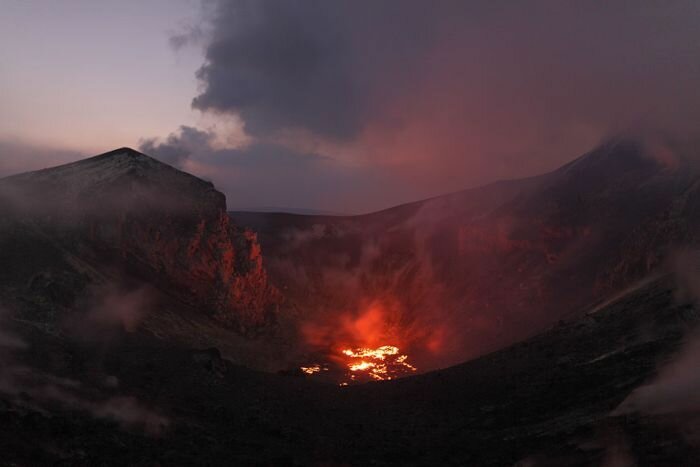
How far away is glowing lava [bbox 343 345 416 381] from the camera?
6136 cm

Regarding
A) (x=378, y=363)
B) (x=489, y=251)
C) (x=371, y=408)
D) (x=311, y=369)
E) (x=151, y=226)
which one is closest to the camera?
(x=371, y=408)

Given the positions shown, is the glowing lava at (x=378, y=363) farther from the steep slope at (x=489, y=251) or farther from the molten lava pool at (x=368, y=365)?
the steep slope at (x=489, y=251)

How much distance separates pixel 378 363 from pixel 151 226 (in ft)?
110

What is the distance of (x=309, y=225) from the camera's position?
110438mm

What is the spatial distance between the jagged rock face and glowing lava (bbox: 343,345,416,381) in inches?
566

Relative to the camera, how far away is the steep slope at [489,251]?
60.8 meters

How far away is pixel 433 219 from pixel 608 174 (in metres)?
36.1

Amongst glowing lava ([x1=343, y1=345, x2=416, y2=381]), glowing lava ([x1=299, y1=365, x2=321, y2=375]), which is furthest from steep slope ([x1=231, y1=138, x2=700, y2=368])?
glowing lava ([x1=299, y1=365, x2=321, y2=375])

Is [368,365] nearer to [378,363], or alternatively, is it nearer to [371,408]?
[378,363]

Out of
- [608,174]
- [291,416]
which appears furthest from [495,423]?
[608,174]

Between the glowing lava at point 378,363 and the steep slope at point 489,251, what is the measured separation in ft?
8.60

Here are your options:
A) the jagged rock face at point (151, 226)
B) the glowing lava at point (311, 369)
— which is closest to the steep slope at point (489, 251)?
the glowing lava at point (311, 369)

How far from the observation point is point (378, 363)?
66.7 meters

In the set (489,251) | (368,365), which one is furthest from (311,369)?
(489,251)
